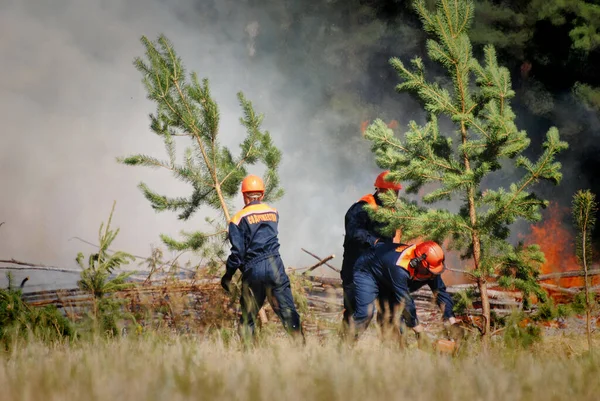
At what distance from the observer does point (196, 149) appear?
697 cm

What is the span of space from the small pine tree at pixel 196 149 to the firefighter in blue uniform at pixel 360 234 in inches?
49.8

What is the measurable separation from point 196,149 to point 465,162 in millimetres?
2862

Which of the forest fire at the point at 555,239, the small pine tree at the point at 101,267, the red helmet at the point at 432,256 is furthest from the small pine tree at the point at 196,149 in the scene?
the forest fire at the point at 555,239

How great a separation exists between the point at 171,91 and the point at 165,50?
42cm

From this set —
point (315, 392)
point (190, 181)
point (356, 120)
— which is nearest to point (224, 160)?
point (190, 181)

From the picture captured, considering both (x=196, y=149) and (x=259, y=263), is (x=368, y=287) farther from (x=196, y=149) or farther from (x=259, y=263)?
(x=196, y=149)

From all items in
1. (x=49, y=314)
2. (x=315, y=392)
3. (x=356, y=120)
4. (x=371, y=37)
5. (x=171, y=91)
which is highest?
(x=371, y=37)

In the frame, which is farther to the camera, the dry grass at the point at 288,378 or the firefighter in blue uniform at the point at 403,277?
the firefighter in blue uniform at the point at 403,277

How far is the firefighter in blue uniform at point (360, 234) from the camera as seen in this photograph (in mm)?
6039

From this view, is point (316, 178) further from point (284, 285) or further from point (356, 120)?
point (284, 285)

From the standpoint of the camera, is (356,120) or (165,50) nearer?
(165,50)

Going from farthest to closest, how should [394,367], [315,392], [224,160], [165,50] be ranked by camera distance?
1. [224,160]
2. [165,50]
3. [394,367]
4. [315,392]

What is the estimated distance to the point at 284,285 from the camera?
5762 mm

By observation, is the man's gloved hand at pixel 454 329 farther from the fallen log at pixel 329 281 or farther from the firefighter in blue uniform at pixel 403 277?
the fallen log at pixel 329 281
